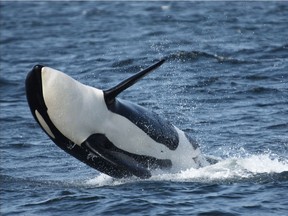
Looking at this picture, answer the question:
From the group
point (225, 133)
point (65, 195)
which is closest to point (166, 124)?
point (65, 195)

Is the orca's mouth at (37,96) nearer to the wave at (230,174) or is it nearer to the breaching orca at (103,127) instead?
the breaching orca at (103,127)

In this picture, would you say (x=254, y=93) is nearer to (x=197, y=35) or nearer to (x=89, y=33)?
(x=197, y=35)

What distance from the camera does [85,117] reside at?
576 inches

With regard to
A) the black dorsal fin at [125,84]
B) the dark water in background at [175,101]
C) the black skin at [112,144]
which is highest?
the black dorsal fin at [125,84]

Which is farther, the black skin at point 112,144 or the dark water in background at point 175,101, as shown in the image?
the black skin at point 112,144

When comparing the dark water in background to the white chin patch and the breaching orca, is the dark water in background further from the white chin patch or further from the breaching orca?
the white chin patch

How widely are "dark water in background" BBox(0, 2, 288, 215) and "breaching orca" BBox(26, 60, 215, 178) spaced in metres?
0.41

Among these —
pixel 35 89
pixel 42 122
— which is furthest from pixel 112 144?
pixel 35 89

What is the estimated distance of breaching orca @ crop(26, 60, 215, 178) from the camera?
→ 46.8ft

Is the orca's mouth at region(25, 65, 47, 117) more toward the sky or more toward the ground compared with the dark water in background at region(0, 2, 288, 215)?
more toward the sky

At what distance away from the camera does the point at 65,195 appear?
14.5 metres

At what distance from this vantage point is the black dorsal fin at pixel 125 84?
14.5 metres

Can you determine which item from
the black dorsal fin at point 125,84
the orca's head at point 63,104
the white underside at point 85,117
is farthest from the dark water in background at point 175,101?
the black dorsal fin at point 125,84

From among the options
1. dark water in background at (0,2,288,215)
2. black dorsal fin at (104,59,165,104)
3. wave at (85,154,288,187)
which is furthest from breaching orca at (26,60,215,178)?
dark water in background at (0,2,288,215)
